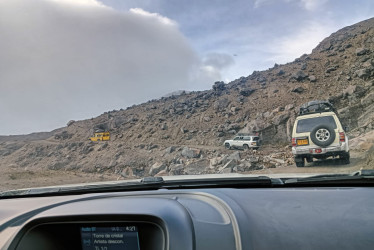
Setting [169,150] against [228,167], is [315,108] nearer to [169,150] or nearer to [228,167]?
[228,167]

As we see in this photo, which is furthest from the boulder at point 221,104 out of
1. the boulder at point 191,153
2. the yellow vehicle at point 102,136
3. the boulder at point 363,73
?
the boulder at point 191,153

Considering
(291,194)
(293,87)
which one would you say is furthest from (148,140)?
(291,194)

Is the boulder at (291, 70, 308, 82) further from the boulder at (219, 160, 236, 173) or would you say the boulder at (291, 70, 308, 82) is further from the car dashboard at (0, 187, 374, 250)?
the car dashboard at (0, 187, 374, 250)

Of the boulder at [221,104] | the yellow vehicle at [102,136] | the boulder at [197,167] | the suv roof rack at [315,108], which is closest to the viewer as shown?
the suv roof rack at [315,108]

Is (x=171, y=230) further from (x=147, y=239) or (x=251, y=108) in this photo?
(x=251, y=108)

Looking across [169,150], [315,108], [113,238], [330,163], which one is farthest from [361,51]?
[113,238]

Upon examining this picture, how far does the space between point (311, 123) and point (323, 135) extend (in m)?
0.81

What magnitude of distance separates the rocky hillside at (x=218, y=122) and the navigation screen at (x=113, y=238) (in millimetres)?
15611

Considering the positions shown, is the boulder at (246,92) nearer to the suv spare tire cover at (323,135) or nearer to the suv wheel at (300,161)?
the suv wheel at (300,161)

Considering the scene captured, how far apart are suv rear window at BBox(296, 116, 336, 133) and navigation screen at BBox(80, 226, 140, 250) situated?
11.6 meters

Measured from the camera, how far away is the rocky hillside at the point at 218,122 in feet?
83.3

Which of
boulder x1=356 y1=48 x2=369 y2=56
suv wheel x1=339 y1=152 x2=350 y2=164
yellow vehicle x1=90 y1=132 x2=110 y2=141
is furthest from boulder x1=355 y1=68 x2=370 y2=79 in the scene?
yellow vehicle x1=90 y1=132 x2=110 y2=141

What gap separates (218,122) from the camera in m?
38.0

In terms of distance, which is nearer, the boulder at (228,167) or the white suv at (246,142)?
the boulder at (228,167)
